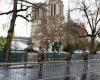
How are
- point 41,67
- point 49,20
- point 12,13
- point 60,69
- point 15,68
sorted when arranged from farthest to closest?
point 49,20 → point 12,13 → point 60,69 → point 41,67 → point 15,68

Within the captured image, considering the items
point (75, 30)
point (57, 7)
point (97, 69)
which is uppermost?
point (57, 7)

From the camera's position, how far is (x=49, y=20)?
66750 millimetres

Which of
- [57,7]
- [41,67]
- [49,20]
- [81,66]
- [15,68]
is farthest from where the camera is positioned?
[57,7]

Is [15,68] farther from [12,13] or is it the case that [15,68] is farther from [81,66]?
[12,13]

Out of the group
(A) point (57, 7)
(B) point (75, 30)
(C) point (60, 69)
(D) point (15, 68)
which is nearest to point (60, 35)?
(B) point (75, 30)

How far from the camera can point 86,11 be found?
51.2 metres

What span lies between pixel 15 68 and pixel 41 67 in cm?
216

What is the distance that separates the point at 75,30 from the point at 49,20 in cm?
1502

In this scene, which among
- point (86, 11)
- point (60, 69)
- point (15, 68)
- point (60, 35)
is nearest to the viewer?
point (15, 68)

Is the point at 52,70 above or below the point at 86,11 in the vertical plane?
below

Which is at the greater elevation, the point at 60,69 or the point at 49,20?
the point at 49,20

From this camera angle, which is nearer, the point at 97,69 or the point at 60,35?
the point at 97,69

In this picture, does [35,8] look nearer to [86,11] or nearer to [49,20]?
[86,11]

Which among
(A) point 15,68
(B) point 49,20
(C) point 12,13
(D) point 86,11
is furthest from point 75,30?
(A) point 15,68
